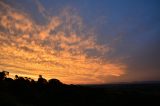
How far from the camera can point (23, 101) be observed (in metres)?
44.7

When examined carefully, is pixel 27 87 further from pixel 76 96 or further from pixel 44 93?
pixel 76 96

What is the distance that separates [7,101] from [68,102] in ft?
37.3

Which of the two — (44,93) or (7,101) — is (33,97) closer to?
(44,93)

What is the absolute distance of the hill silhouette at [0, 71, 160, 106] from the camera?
41.6m

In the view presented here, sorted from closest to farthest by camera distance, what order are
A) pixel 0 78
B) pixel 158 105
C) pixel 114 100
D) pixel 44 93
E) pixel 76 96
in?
pixel 158 105, pixel 114 100, pixel 76 96, pixel 44 93, pixel 0 78

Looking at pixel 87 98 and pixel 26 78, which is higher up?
pixel 26 78

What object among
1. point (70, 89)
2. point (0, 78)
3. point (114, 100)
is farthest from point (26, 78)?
point (114, 100)

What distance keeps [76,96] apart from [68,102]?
2878 millimetres

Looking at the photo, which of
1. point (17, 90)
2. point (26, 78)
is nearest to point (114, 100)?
point (17, 90)

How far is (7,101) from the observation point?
3875 cm

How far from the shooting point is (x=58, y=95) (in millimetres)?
47406

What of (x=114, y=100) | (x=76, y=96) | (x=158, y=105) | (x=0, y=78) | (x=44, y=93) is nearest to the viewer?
(x=158, y=105)

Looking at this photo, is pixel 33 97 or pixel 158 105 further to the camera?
pixel 33 97

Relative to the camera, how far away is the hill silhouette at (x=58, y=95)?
41.6m
